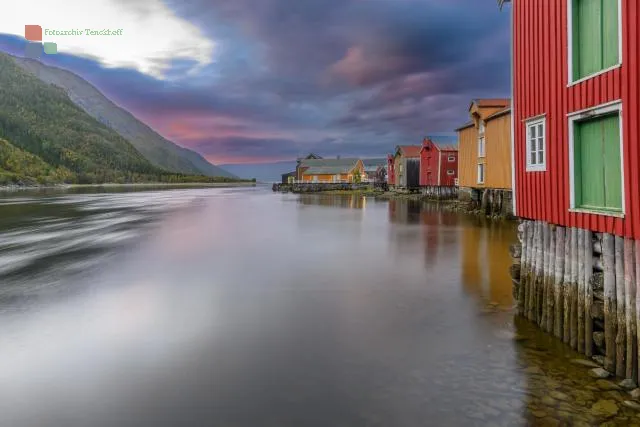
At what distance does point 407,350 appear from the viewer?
10508 mm

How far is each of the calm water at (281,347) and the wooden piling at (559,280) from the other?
1.72ft

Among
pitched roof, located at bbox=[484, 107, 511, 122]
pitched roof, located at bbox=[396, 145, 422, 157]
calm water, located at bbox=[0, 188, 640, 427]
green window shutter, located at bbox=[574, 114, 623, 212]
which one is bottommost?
calm water, located at bbox=[0, 188, 640, 427]

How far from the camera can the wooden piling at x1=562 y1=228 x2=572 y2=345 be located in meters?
9.76

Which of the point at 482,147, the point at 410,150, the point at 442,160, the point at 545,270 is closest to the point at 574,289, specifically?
the point at 545,270

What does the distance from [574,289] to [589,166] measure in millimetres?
2602

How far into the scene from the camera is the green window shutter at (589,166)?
9.12 metres

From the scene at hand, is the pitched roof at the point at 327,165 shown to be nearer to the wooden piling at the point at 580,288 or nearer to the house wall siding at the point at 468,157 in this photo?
the house wall siding at the point at 468,157

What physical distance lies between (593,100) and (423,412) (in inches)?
269

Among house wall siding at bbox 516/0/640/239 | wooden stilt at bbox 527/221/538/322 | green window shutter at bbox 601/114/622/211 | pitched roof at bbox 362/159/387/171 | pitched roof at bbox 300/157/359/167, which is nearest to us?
house wall siding at bbox 516/0/640/239

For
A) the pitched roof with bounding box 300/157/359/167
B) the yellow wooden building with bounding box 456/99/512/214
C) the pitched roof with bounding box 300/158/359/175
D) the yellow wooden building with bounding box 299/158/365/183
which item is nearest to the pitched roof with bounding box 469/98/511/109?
the yellow wooden building with bounding box 456/99/512/214

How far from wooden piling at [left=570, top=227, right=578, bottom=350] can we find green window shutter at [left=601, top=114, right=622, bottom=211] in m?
1.05

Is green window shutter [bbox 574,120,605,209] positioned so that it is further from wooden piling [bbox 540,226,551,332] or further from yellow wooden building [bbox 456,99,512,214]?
yellow wooden building [bbox 456,99,512,214]

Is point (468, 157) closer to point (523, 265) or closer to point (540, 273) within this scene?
point (523, 265)

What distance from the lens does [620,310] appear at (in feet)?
26.3
